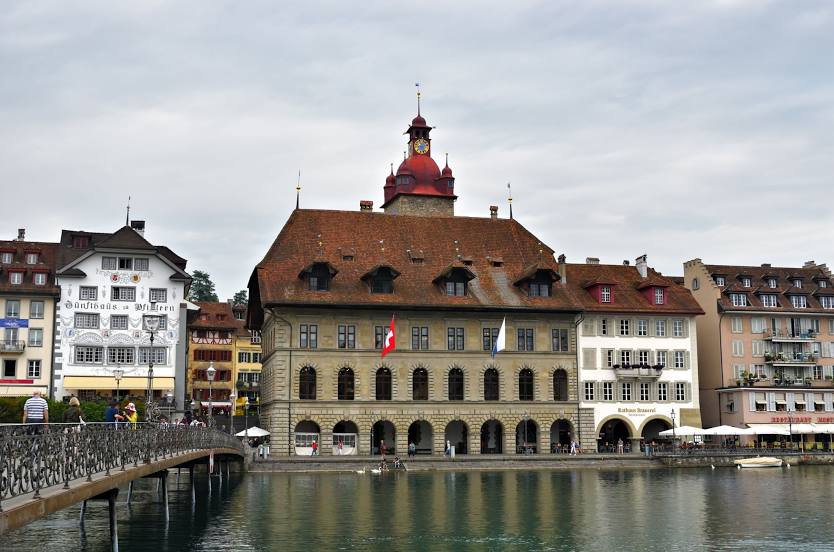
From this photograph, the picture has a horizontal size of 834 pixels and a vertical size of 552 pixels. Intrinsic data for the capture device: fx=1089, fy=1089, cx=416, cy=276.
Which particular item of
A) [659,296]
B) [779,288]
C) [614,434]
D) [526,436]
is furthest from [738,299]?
[526,436]

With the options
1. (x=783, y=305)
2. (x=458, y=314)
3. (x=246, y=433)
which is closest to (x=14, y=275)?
(x=246, y=433)

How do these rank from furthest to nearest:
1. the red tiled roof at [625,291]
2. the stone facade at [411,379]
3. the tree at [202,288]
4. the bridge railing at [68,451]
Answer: the tree at [202,288]
the red tiled roof at [625,291]
the stone facade at [411,379]
the bridge railing at [68,451]

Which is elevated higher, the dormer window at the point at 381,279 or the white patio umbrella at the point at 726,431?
the dormer window at the point at 381,279

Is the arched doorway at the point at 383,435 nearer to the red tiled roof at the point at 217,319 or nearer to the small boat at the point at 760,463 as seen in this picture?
the small boat at the point at 760,463

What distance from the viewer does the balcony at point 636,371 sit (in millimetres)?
81625

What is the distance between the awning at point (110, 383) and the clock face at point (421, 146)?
3868 centimetres

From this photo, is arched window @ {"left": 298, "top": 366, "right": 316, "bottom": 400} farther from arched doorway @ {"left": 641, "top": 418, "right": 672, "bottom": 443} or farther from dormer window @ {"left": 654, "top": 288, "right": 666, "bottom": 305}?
dormer window @ {"left": 654, "top": 288, "right": 666, "bottom": 305}

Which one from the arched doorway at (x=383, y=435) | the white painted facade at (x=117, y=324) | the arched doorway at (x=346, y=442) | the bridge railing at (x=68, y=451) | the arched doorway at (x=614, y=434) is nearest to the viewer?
the bridge railing at (x=68, y=451)

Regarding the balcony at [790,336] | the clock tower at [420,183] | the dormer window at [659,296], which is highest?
the clock tower at [420,183]

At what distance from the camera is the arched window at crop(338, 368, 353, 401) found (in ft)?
250

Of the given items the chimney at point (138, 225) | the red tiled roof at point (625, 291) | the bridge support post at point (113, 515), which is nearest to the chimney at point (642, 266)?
the red tiled roof at point (625, 291)

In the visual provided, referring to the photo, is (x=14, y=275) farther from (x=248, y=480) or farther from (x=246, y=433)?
(x=248, y=480)

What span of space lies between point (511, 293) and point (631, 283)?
11.8 meters

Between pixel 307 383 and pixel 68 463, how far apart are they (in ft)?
171
